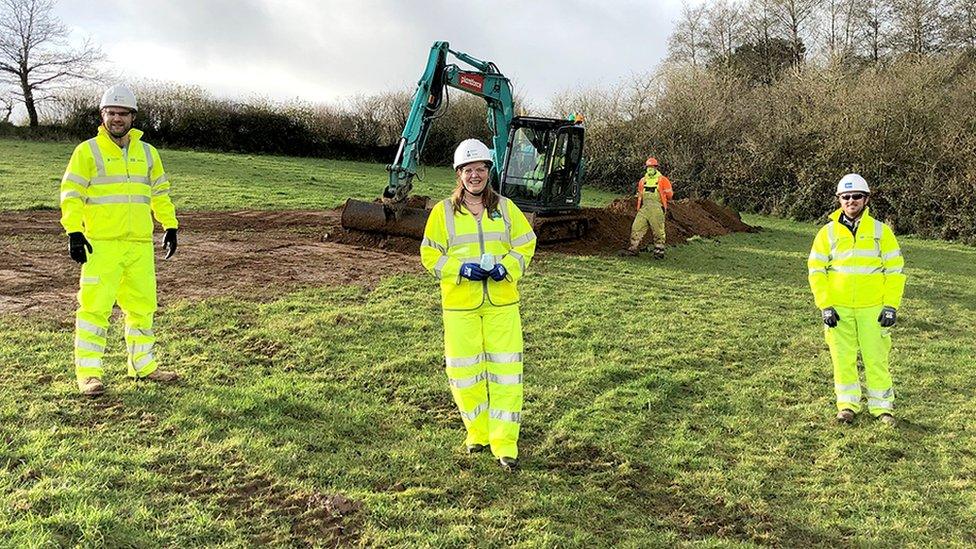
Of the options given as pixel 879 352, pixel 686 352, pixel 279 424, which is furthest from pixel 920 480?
pixel 279 424

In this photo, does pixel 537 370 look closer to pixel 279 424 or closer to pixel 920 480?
pixel 279 424

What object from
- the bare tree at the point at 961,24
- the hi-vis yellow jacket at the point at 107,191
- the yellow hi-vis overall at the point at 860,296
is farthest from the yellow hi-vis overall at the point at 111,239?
the bare tree at the point at 961,24

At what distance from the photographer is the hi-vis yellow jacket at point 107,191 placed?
4.79 m

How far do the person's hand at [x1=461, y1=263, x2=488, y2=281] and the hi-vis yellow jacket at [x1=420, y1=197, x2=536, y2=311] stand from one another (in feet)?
0.26

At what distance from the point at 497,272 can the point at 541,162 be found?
8896mm

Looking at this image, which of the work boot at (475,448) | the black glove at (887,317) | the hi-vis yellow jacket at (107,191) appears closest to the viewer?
the work boot at (475,448)

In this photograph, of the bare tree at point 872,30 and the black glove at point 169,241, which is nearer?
the black glove at point 169,241

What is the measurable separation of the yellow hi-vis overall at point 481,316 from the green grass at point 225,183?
7.71 metres

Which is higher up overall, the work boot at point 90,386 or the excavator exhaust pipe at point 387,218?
the excavator exhaust pipe at point 387,218

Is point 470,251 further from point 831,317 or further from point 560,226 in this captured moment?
point 560,226

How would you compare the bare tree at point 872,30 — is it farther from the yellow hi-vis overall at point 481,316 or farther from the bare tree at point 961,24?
the yellow hi-vis overall at point 481,316

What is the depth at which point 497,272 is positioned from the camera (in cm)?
405

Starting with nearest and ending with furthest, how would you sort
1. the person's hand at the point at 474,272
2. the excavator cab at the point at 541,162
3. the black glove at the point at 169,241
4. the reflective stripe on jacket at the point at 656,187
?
the person's hand at the point at 474,272, the black glove at the point at 169,241, the reflective stripe on jacket at the point at 656,187, the excavator cab at the point at 541,162

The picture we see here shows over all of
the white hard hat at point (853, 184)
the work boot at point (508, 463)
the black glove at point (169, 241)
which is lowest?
the work boot at point (508, 463)
